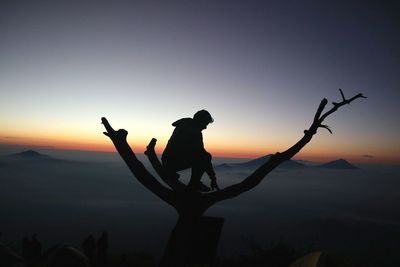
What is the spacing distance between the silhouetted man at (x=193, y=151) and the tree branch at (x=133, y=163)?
1.23ft

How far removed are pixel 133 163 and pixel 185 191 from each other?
1.08 meters

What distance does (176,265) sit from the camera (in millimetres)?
4965

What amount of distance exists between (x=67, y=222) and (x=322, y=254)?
206827 millimetres

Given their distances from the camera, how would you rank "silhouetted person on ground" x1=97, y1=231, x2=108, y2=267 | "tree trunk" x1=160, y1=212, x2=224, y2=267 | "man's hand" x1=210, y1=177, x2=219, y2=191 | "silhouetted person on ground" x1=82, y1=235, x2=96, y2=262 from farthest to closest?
1. "silhouetted person on ground" x1=97, y1=231, x2=108, y2=267
2. "silhouetted person on ground" x1=82, y1=235, x2=96, y2=262
3. "man's hand" x1=210, y1=177, x2=219, y2=191
4. "tree trunk" x1=160, y1=212, x2=224, y2=267

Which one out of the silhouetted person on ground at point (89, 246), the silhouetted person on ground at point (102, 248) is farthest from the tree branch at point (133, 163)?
the silhouetted person on ground at point (89, 246)

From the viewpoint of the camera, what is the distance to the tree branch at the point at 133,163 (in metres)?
5.12

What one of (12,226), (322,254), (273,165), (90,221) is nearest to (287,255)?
(322,254)

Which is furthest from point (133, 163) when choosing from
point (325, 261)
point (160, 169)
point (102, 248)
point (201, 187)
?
point (102, 248)

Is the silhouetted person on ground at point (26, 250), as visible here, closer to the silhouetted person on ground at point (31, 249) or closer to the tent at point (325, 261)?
the silhouetted person on ground at point (31, 249)

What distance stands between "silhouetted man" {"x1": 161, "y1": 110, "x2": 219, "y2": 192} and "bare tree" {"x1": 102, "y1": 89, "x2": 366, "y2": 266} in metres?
0.30

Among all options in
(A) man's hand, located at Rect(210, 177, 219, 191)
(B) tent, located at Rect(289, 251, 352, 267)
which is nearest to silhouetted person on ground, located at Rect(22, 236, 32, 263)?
(A) man's hand, located at Rect(210, 177, 219, 191)

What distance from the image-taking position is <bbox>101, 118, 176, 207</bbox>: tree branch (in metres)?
5.12

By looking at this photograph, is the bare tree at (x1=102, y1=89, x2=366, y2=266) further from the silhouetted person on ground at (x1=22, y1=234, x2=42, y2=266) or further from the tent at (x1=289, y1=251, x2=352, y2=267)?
the silhouetted person on ground at (x1=22, y1=234, x2=42, y2=266)

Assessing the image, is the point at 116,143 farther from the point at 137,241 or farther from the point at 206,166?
the point at 137,241
